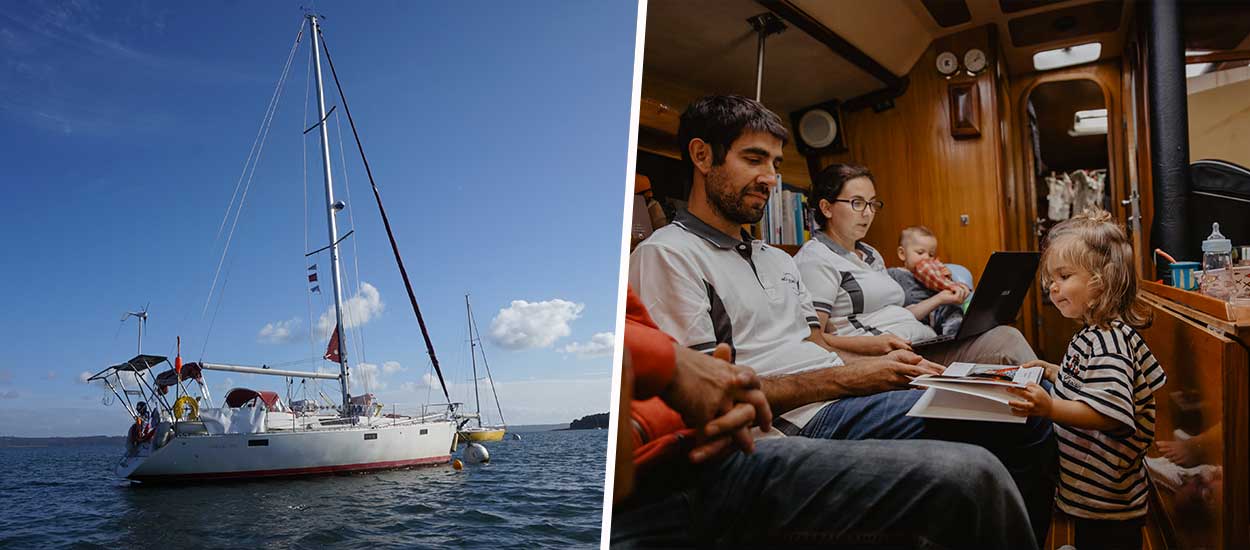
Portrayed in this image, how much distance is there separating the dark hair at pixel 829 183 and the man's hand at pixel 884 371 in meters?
0.26

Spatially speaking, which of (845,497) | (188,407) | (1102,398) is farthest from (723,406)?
(188,407)

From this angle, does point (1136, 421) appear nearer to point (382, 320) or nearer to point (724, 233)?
point (724, 233)

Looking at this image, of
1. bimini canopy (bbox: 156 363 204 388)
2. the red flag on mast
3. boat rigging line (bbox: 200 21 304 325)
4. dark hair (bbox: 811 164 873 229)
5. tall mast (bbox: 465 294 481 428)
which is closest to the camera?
dark hair (bbox: 811 164 873 229)

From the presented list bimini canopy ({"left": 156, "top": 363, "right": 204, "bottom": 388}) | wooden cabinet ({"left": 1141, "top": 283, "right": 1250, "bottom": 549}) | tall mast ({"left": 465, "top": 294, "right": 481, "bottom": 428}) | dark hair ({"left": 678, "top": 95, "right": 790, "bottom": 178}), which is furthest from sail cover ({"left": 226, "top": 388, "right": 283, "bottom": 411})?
wooden cabinet ({"left": 1141, "top": 283, "right": 1250, "bottom": 549})

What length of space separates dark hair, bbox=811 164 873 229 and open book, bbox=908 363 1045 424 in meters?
0.34

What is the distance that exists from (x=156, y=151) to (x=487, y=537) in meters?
4.99

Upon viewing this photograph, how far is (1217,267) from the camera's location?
1.37 m

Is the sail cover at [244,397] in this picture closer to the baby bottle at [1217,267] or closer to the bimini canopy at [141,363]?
the bimini canopy at [141,363]

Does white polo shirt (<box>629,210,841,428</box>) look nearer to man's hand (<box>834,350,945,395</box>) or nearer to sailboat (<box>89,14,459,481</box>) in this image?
man's hand (<box>834,350,945,395</box>)

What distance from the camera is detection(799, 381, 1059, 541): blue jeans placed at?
47.5 inches

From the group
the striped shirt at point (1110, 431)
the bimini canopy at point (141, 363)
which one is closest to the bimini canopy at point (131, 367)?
the bimini canopy at point (141, 363)

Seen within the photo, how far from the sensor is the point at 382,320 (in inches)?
326

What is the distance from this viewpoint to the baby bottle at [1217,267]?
131cm

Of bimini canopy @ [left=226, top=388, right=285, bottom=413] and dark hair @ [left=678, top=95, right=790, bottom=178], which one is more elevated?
dark hair @ [left=678, top=95, right=790, bottom=178]
